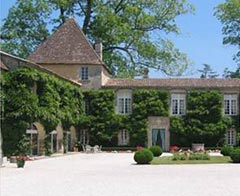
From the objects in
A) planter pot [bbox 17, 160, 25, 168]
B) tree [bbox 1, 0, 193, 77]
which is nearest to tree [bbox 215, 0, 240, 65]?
tree [bbox 1, 0, 193, 77]

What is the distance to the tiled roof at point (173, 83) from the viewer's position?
4866 centimetres

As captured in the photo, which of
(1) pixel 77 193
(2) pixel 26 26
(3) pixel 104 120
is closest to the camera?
(1) pixel 77 193

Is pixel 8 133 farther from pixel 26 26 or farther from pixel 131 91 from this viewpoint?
pixel 26 26

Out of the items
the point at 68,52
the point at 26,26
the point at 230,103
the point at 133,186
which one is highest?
the point at 26,26

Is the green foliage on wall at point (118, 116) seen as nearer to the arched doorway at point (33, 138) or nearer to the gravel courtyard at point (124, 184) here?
the arched doorway at point (33, 138)

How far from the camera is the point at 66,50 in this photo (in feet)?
158

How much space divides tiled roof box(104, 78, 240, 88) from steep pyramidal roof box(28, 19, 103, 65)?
2.76 metres

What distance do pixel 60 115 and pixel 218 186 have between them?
2404 cm

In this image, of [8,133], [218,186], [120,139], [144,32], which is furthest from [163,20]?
[218,186]

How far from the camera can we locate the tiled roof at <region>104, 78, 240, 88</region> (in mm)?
48656

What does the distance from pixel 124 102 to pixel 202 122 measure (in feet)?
23.0

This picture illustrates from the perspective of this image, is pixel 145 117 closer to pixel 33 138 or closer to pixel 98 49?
pixel 98 49

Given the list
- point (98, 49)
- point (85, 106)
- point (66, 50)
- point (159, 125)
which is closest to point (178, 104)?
point (159, 125)

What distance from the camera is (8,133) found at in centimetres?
3475
